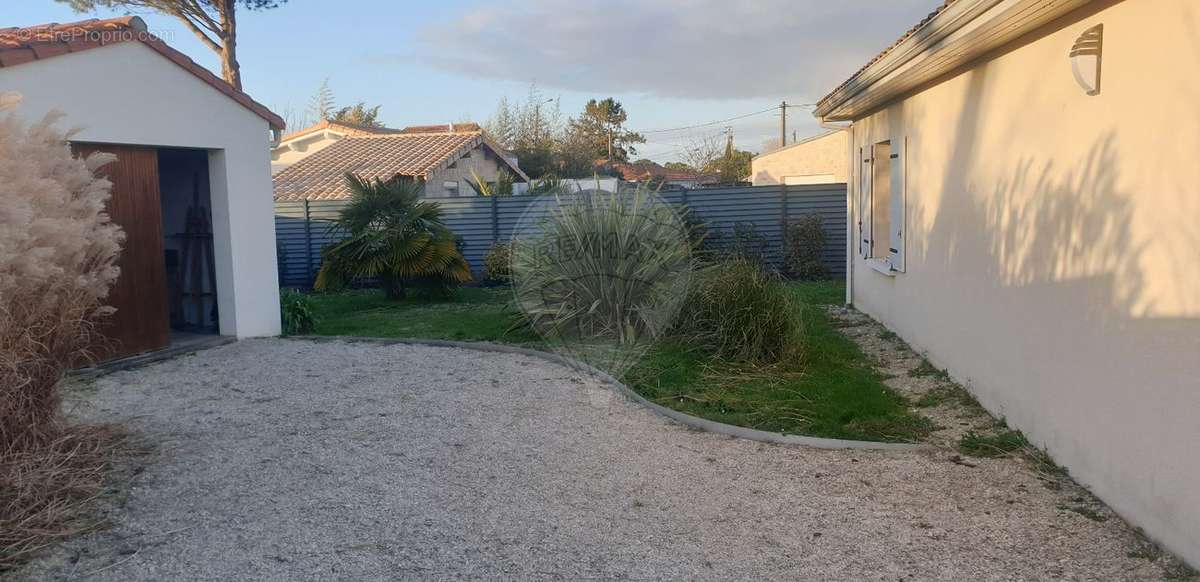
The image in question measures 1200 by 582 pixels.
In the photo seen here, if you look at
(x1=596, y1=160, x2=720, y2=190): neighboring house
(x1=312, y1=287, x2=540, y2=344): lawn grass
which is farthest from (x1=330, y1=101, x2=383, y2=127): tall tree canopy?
(x1=312, y1=287, x2=540, y2=344): lawn grass

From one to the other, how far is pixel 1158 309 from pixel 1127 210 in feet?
1.87

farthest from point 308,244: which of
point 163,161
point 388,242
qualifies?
point 163,161

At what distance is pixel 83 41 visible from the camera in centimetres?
809

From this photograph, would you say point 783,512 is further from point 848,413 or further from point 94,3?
point 94,3

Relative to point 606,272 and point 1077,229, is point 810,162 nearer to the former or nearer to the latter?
point 606,272

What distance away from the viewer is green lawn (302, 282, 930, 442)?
636 centimetres

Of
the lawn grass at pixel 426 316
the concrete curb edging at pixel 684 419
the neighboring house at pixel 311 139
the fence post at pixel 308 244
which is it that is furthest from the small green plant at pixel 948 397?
the neighboring house at pixel 311 139

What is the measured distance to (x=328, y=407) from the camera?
23.3 ft

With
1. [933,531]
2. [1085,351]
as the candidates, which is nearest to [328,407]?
[933,531]

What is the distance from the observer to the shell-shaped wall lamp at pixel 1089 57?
15.3 ft

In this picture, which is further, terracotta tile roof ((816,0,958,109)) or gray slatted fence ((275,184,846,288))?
gray slatted fence ((275,184,846,288))

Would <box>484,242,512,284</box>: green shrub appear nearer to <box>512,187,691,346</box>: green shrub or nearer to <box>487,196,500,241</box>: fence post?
<box>487,196,500,241</box>: fence post

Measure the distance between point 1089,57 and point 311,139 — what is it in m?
29.0

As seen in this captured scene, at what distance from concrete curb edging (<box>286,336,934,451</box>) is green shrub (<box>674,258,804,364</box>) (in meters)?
1.19
